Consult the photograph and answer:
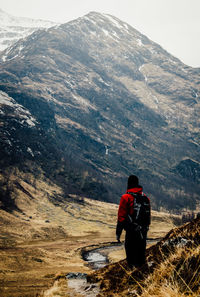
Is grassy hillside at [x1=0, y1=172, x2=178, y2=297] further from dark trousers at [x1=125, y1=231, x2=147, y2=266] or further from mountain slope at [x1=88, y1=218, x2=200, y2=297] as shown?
dark trousers at [x1=125, y1=231, x2=147, y2=266]

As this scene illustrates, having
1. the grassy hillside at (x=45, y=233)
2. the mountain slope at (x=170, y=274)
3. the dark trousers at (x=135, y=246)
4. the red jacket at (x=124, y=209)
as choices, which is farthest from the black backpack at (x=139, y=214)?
the grassy hillside at (x=45, y=233)

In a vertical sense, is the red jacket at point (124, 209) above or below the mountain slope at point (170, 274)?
above

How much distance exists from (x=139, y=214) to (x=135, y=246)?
1089 millimetres

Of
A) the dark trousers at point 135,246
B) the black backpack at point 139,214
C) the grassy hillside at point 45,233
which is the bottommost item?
the grassy hillside at point 45,233

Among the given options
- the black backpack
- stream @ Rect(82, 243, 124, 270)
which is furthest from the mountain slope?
stream @ Rect(82, 243, 124, 270)

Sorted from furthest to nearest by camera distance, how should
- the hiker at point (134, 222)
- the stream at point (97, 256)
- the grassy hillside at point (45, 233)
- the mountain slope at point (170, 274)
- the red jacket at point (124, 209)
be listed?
the stream at point (97, 256)
the grassy hillside at point (45, 233)
the hiker at point (134, 222)
the red jacket at point (124, 209)
the mountain slope at point (170, 274)

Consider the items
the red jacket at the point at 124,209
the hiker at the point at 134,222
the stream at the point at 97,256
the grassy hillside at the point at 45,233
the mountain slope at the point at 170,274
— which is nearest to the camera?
the mountain slope at the point at 170,274

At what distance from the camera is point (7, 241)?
322ft

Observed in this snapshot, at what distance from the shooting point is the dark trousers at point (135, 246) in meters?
8.60

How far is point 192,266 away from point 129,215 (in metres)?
3.18

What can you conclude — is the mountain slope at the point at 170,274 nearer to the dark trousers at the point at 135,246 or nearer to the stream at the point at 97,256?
the dark trousers at the point at 135,246

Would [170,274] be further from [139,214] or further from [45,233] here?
[45,233]

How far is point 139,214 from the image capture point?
8688 mm

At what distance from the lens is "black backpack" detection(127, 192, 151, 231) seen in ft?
28.1
